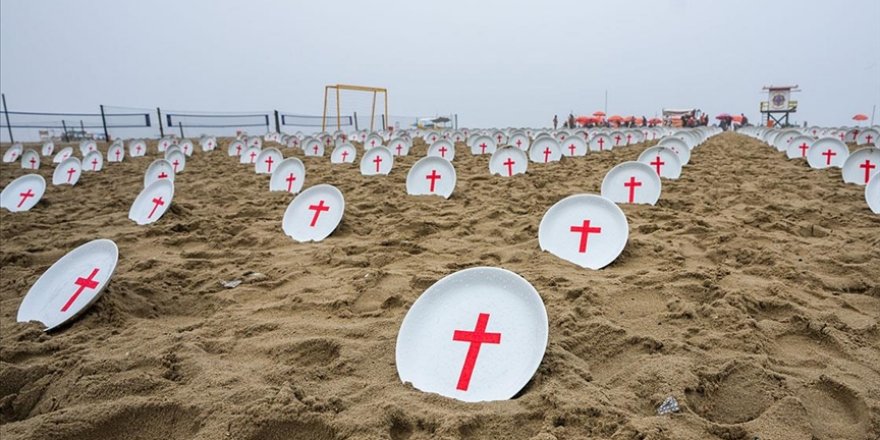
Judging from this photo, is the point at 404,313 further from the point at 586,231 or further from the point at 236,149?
the point at 236,149

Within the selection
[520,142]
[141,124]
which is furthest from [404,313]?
[141,124]

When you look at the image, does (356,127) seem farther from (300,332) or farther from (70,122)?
(300,332)

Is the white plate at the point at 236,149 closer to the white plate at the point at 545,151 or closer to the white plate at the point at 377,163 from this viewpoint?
the white plate at the point at 377,163

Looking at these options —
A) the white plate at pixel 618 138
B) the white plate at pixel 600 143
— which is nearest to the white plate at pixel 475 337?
the white plate at pixel 600 143

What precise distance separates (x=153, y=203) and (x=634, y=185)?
20.4ft

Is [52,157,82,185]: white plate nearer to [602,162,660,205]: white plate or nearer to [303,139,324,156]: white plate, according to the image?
[303,139,324,156]: white plate

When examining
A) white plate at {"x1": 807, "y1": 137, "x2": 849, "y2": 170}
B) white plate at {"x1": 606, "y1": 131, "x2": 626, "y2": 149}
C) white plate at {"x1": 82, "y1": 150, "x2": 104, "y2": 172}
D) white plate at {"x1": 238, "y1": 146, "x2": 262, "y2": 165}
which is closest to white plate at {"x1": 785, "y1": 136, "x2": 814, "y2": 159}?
white plate at {"x1": 807, "y1": 137, "x2": 849, "y2": 170}

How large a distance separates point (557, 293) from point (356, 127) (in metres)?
28.2

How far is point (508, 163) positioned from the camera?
859 cm

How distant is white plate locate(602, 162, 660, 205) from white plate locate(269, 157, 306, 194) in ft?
15.4

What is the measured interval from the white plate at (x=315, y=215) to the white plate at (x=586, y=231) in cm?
234

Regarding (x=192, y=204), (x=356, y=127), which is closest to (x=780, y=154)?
(x=192, y=204)

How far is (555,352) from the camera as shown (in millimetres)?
2465

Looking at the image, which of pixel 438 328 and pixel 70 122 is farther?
pixel 70 122
